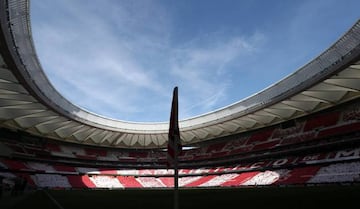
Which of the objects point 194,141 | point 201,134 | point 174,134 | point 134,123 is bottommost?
point 174,134

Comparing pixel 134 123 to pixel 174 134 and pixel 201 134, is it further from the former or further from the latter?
pixel 174 134

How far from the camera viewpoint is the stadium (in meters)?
23.1

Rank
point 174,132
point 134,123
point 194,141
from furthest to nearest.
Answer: point 194,141
point 134,123
point 174,132

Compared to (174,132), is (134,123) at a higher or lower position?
higher

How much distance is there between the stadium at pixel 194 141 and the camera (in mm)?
23088

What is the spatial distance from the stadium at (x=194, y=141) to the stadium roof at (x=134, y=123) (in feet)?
0.45

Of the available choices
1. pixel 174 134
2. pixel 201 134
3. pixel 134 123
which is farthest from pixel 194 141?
pixel 174 134

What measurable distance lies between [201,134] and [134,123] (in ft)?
48.6

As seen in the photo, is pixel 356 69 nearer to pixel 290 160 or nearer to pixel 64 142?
pixel 290 160

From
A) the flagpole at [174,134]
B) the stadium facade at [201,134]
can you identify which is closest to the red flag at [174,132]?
the flagpole at [174,134]

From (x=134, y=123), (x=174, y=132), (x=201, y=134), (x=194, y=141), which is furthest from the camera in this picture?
(x=194, y=141)

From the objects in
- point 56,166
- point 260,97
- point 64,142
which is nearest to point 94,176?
point 56,166

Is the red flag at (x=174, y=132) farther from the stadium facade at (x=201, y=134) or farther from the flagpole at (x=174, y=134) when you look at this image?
the stadium facade at (x=201, y=134)

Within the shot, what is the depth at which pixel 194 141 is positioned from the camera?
65562 millimetres
